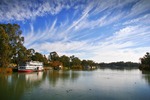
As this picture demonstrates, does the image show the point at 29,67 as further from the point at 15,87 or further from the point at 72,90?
the point at 72,90

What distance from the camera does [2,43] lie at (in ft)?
152

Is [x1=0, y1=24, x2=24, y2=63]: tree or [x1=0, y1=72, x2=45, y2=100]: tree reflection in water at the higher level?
[x1=0, y1=24, x2=24, y2=63]: tree

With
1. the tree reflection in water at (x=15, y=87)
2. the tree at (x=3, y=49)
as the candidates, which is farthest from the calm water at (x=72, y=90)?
the tree at (x=3, y=49)

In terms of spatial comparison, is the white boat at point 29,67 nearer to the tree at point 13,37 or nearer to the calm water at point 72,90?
the tree at point 13,37

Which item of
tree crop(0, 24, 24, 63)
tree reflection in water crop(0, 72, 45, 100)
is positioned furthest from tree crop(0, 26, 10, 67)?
tree reflection in water crop(0, 72, 45, 100)

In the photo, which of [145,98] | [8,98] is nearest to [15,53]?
[8,98]

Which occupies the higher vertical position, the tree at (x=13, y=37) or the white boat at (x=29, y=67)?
the tree at (x=13, y=37)

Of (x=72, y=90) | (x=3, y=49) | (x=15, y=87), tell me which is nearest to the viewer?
(x=72, y=90)

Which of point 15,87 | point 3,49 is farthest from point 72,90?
point 3,49

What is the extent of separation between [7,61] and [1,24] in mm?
11933

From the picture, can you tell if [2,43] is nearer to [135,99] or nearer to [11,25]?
[11,25]

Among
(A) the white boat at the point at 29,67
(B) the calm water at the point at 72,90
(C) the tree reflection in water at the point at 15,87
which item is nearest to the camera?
(B) the calm water at the point at 72,90

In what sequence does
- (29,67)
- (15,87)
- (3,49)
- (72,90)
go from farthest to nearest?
1. (29,67)
2. (3,49)
3. (15,87)
4. (72,90)

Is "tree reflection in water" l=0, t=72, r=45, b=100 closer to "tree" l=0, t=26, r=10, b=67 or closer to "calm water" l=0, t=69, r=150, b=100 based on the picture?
"calm water" l=0, t=69, r=150, b=100
